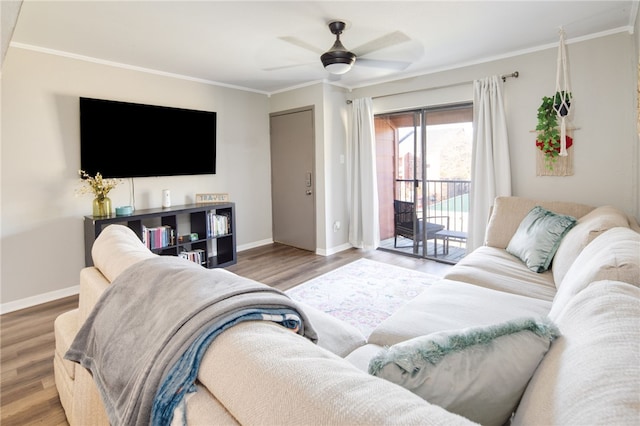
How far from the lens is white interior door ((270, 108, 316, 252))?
16.3 feet

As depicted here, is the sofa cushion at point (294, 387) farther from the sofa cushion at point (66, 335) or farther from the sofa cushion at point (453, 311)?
the sofa cushion at point (66, 335)

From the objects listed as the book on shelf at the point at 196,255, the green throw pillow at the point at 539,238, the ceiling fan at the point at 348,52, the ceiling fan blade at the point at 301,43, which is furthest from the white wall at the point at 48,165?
the green throw pillow at the point at 539,238

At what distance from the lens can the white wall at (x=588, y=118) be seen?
307 cm

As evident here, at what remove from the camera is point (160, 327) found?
936 millimetres

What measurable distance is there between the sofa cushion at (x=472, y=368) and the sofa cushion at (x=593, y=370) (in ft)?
0.12

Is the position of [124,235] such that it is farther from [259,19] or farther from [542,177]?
[542,177]

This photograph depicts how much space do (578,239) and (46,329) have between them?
401 centimetres

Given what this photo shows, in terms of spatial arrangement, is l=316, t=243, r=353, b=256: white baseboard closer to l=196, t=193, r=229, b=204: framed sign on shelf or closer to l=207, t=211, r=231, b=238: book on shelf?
l=207, t=211, r=231, b=238: book on shelf

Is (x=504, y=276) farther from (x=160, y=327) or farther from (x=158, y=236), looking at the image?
(x=158, y=236)

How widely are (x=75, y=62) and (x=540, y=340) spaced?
4.44 meters

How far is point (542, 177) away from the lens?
3574 millimetres

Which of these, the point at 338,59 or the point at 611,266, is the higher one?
the point at 338,59

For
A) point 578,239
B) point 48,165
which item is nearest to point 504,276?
point 578,239

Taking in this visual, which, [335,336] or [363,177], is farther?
[363,177]
